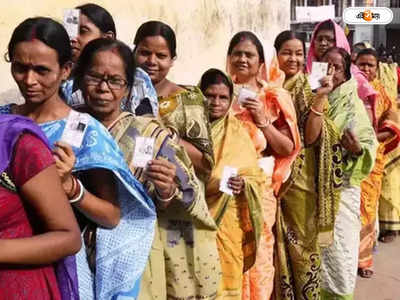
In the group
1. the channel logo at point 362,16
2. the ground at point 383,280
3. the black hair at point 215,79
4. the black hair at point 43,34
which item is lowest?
the ground at point 383,280

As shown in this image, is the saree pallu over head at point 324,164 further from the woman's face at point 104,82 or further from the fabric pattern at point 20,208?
the fabric pattern at point 20,208

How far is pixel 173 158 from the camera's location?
82.1 inches

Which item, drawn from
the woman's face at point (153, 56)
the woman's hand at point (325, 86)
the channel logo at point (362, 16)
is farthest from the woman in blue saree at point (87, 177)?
the channel logo at point (362, 16)

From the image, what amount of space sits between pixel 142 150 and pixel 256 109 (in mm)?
1189

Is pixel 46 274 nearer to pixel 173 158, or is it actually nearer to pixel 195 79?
pixel 173 158

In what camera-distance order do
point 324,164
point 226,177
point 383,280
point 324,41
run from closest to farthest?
1. point 226,177
2. point 324,164
3. point 324,41
4. point 383,280

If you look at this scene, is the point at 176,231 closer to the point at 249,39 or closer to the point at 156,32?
the point at 156,32

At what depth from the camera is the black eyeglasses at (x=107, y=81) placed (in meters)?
1.97

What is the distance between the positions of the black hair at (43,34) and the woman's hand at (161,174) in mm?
432

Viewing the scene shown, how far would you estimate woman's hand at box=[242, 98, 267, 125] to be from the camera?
9.84ft

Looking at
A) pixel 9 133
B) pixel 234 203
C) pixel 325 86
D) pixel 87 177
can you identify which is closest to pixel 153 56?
pixel 87 177

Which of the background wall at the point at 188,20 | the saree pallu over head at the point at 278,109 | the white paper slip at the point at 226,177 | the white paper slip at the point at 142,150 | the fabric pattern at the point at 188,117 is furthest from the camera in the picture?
the saree pallu over head at the point at 278,109

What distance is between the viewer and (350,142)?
377 centimetres

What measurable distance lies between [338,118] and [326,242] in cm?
74
